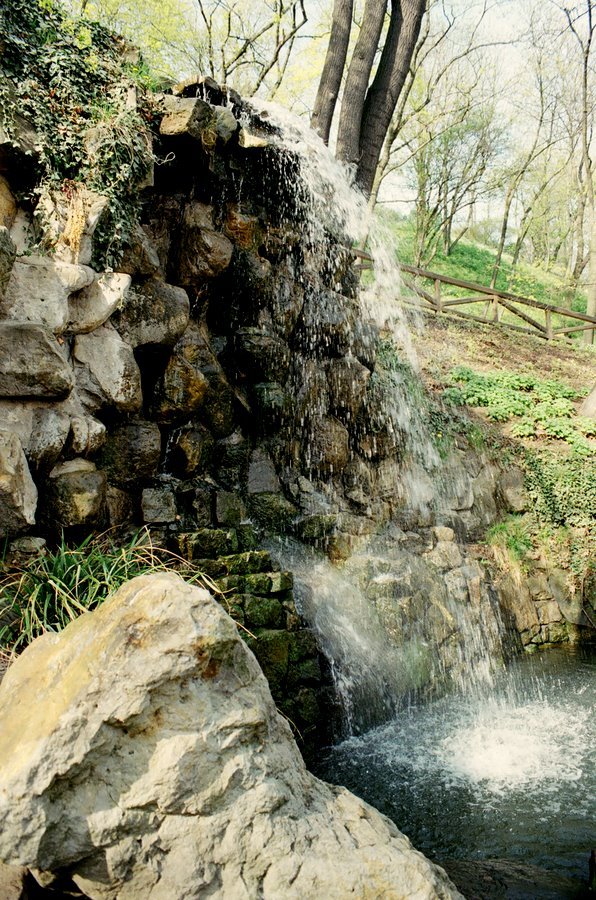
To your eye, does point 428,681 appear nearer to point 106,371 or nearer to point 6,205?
point 106,371

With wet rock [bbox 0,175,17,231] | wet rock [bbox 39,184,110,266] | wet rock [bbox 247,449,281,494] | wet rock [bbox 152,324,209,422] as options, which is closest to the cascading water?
wet rock [bbox 247,449,281,494]

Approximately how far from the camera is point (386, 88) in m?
10.2

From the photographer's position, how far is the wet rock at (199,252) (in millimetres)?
6496

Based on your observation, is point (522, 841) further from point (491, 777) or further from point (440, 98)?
point (440, 98)

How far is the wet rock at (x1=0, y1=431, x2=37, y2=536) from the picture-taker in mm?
4152

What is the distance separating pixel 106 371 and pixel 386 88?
7.87 metres

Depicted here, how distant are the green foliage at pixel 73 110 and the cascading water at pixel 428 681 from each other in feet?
8.91

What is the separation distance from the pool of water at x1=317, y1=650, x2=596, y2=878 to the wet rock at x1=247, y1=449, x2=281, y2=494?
9.15 feet

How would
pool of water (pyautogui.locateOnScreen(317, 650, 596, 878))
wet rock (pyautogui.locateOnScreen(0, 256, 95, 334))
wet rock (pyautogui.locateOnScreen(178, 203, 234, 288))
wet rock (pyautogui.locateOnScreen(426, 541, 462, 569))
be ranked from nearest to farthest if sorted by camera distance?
pool of water (pyautogui.locateOnScreen(317, 650, 596, 878)) < wet rock (pyautogui.locateOnScreen(0, 256, 95, 334)) < wet rock (pyautogui.locateOnScreen(178, 203, 234, 288)) < wet rock (pyautogui.locateOnScreen(426, 541, 462, 569))

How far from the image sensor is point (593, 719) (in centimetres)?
583

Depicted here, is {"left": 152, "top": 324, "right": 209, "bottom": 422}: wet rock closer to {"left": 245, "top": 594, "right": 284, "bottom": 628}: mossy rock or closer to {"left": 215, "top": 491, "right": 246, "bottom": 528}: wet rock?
{"left": 215, "top": 491, "right": 246, "bottom": 528}: wet rock

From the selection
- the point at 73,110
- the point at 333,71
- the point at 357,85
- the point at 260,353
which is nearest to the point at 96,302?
the point at 73,110

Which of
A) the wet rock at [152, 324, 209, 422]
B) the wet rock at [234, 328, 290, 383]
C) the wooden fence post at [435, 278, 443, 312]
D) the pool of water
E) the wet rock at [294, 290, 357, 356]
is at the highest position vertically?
the wooden fence post at [435, 278, 443, 312]

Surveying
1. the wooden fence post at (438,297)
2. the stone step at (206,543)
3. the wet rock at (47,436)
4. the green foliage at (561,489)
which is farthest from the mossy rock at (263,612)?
the wooden fence post at (438,297)
